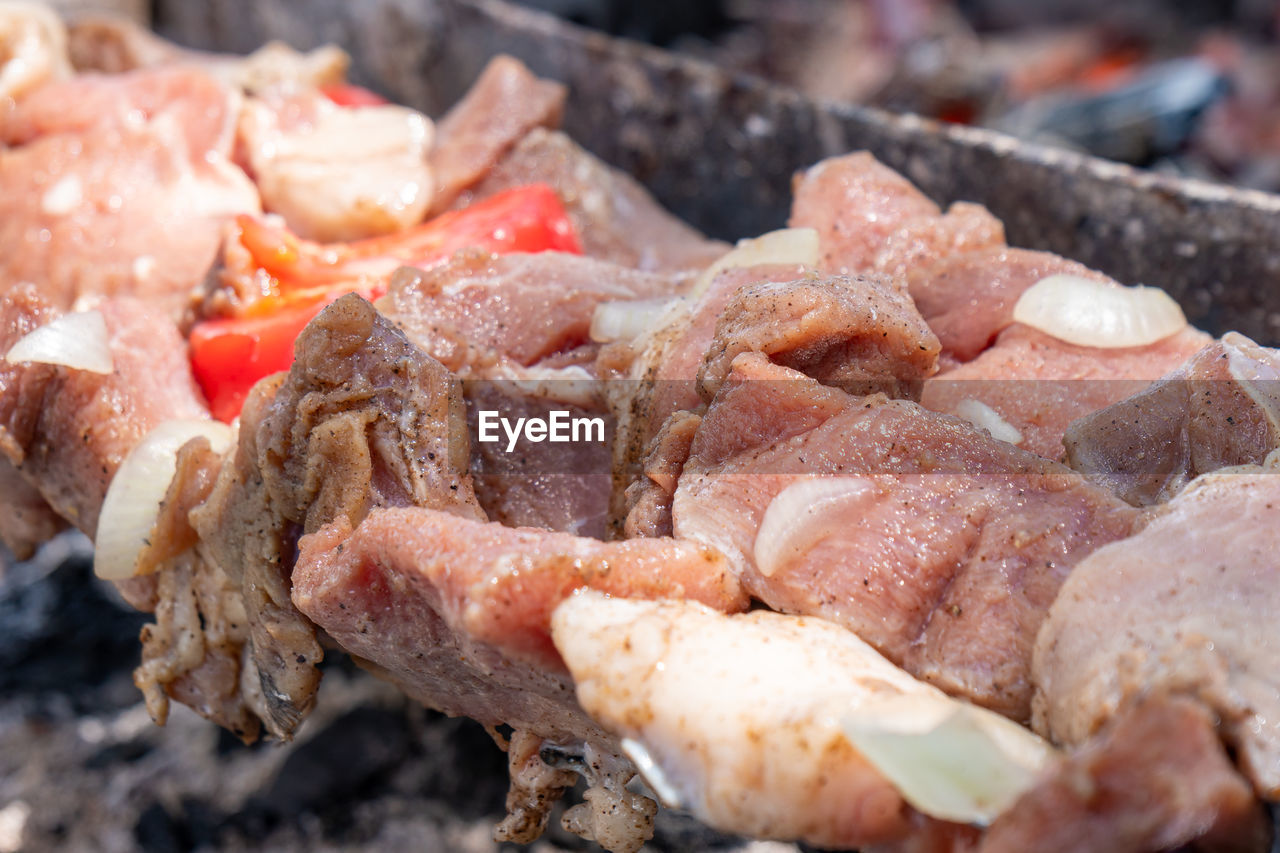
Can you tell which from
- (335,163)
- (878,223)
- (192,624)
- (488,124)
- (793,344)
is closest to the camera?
(793,344)

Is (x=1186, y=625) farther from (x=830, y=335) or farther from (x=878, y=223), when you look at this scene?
(x=878, y=223)

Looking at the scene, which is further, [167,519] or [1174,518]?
[167,519]

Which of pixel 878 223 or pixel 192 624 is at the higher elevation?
pixel 878 223

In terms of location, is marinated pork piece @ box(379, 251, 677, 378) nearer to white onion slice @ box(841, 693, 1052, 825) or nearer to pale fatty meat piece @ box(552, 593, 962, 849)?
pale fatty meat piece @ box(552, 593, 962, 849)

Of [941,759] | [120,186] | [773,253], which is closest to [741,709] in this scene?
[941,759]

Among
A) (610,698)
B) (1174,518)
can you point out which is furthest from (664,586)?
(1174,518)

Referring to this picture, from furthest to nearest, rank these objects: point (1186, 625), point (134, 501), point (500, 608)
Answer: point (134, 501) < point (500, 608) < point (1186, 625)

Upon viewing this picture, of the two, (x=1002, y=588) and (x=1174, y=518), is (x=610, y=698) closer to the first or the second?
(x=1002, y=588)
